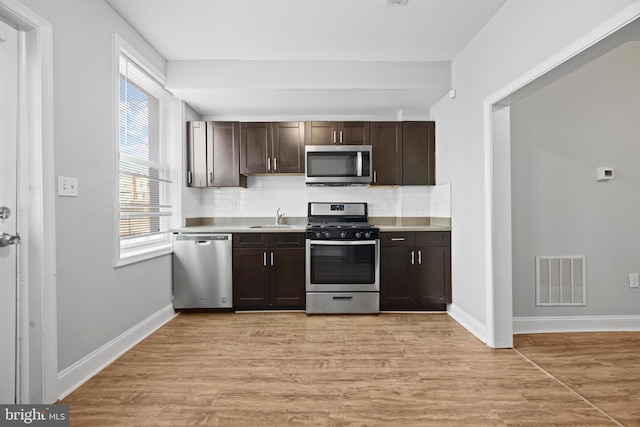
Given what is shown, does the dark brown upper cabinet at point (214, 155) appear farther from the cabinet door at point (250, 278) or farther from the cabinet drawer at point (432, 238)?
the cabinet drawer at point (432, 238)

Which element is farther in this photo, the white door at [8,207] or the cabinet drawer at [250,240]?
the cabinet drawer at [250,240]

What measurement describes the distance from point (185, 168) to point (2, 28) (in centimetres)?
219

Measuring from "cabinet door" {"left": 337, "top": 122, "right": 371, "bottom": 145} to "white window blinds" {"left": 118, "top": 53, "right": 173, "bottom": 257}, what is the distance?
76.1 inches

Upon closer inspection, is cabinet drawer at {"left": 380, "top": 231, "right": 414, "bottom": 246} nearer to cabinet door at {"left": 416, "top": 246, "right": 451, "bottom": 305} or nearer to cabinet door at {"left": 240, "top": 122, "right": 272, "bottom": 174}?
cabinet door at {"left": 416, "top": 246, "right": 451, "bottom": 305}

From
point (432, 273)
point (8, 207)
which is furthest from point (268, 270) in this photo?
point (8, 207)

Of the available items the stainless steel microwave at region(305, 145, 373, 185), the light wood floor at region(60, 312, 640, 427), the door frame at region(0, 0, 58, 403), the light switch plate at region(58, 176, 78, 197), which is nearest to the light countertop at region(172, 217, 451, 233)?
the stainless steel microwave at region(305, 145, 373, 185)

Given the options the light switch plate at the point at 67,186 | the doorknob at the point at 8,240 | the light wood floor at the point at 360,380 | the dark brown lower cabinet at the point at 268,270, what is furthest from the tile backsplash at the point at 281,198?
the doorknob at the point at 8,240

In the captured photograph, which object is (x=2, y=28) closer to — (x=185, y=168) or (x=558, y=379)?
(x=185, y=168)

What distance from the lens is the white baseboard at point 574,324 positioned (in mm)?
3010

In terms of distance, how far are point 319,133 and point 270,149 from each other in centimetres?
60

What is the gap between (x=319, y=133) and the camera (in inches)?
154

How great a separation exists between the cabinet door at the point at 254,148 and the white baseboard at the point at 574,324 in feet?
9.83

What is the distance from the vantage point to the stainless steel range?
3582mm

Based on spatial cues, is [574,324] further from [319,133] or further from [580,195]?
[319,133]
